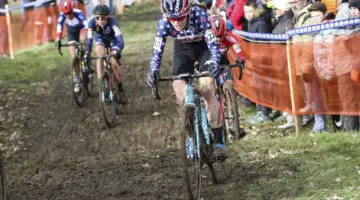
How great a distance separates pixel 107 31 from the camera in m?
14.7

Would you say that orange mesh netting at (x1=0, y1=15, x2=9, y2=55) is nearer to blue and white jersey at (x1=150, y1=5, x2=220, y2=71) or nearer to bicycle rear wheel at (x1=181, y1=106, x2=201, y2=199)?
blue and white jersey at (x1=150, y1=5, x2=220, y2=71)

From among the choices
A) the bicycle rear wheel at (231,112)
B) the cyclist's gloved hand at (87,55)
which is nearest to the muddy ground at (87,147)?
the bicycle rear wheel at (231,112)

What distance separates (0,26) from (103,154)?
10.1m

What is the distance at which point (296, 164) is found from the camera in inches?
383

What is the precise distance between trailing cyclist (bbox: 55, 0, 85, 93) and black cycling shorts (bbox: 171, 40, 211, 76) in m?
7.10

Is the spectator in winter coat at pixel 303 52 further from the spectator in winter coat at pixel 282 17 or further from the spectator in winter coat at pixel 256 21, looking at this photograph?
the spectator in winter coat at pixel 256 21

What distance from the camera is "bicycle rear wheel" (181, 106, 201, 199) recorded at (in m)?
7.99

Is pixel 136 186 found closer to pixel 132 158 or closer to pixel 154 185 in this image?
pixel 154 185

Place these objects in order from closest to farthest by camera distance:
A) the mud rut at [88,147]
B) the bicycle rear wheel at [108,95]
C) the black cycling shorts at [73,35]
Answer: the mud rut at [88,147]
the bicycle rear wheel at [108,95]
the black cycling shorts at [73,35]

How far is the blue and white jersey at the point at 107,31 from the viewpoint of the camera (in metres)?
14.5

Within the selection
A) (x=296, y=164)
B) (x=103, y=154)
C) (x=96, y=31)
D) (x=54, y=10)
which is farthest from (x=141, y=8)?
(x=296, y=164)

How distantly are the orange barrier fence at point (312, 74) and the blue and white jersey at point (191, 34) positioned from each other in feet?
7.49

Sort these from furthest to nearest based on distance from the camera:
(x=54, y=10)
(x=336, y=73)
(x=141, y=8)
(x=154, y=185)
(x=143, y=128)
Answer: (x=141, y=8) → (x=54, y=10) → (x=143, y=128) → (x=336, y=73) → (x=154, y=185)

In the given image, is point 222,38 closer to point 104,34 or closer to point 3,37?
point 104,34
